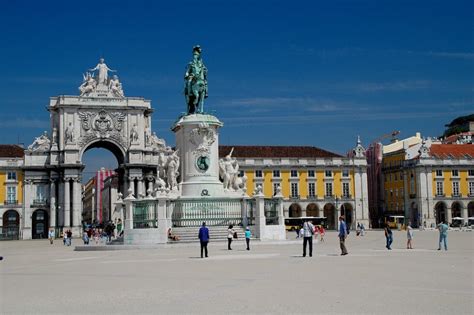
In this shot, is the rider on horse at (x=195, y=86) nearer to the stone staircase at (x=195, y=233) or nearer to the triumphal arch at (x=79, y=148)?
the stone staircase at (x=195, y=233)

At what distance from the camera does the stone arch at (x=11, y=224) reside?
7488cm

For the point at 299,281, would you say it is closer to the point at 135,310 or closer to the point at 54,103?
the point at 135,310

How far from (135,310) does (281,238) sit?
22014 millimetres

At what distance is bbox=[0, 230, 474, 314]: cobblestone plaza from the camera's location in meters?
10.5

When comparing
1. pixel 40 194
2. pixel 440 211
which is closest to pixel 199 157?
pixel 40 194

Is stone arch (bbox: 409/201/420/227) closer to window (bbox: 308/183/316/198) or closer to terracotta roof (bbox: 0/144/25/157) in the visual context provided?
window (bbox: 308/183/316/198)

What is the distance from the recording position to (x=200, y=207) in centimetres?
3050

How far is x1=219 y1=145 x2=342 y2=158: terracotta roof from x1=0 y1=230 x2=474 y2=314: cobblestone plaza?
202 ft

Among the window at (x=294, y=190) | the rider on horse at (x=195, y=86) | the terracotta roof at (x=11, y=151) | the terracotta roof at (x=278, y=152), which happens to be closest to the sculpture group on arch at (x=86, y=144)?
the terracotta roof at (x=11, y=151)

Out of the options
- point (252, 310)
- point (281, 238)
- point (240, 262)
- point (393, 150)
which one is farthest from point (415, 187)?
point (252, 310)

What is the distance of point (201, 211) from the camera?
100 feet

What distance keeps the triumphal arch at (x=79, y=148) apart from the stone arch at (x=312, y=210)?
18.5m

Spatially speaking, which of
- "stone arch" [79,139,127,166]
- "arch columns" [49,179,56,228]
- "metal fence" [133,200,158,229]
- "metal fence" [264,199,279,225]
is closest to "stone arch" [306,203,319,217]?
"stone arch" [79,139,127,166]

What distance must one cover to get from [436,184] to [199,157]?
2215 inches
